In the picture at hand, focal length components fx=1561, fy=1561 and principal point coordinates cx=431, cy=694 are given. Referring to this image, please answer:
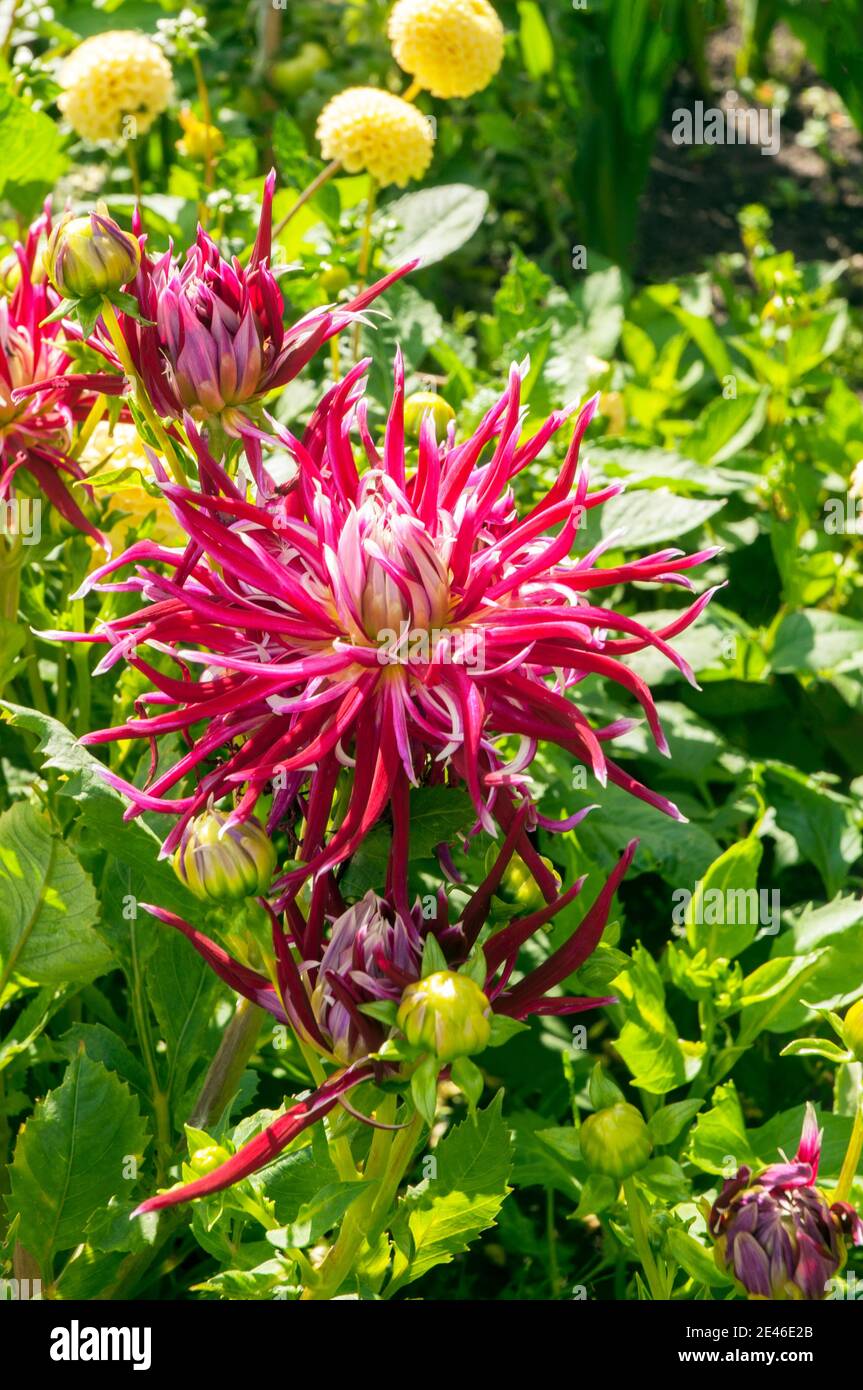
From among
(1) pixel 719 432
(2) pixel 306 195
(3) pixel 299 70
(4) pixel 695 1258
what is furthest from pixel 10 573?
(3) pixel 299 70

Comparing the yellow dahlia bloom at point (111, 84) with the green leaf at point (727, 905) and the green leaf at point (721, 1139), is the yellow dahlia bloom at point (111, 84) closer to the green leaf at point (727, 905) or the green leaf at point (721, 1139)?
the green leaf at point (727, 905)

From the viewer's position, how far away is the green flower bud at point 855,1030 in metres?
0.93

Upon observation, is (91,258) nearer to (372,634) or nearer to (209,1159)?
(372,634)

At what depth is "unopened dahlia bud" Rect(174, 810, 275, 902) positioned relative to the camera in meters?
0.87

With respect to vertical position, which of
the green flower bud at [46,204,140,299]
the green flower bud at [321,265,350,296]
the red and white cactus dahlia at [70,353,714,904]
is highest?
the green flower bud at [321,265,350,296]

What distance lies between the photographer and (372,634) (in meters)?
0.86

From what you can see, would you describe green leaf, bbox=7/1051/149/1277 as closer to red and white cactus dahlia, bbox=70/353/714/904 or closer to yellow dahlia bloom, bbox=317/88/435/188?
red and white cactus dahlia, bbox=70/353/714/904

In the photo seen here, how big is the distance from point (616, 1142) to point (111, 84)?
1.25 metres

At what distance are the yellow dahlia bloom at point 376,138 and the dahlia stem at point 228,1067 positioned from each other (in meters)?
0.92

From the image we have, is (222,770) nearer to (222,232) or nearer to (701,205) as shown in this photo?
(222,232)

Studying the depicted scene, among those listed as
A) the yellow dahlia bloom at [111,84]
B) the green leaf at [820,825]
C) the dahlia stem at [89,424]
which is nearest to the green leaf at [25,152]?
the yellow dahlia bloom at [111,84]

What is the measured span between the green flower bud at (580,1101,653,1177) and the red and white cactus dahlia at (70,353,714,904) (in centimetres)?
21

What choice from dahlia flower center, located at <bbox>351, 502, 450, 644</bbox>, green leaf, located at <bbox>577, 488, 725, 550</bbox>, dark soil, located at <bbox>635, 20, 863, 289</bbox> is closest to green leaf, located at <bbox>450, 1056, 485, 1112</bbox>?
dahlia flower center, located at <bbox>351, 502, 450, 644</bbox>
